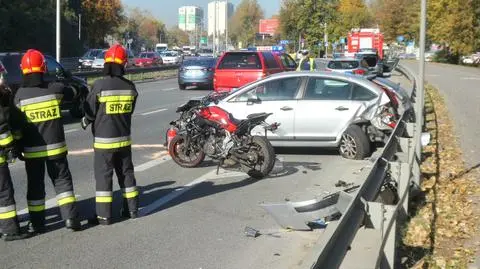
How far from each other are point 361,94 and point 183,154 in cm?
334

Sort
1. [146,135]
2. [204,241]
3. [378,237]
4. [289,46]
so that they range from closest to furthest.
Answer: [378,237]
[204,241]
[146,135]
[289,46]

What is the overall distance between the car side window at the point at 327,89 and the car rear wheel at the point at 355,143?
69cm

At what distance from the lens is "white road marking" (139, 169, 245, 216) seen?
24.8 feet

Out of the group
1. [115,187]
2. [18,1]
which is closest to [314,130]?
[115,187]

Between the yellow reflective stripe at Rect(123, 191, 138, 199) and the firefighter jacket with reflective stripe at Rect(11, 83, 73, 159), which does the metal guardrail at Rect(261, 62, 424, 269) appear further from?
the firefighter jacket with reflective stripe at Rect(11, 83, 73, 159)

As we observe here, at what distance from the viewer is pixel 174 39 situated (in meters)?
168

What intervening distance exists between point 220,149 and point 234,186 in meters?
0.69

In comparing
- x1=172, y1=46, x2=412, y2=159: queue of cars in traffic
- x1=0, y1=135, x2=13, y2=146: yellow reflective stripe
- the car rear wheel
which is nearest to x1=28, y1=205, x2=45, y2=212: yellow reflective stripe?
x1=0, y1=135, x2=13, y2=146: yellow reflective stripe

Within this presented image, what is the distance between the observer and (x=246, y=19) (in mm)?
127562

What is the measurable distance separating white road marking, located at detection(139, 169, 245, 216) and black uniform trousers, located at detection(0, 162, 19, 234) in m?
1.54

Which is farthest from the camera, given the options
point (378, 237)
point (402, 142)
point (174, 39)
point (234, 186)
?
point (174, 39)

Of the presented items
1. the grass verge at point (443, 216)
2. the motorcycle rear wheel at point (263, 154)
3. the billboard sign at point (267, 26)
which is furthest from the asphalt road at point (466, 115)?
the billboard sign at point (267, 26)

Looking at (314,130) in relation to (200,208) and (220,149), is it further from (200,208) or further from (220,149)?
(200,208)

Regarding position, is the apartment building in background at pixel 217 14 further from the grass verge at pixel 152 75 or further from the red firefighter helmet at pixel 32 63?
the red firefighter helmet at pixel 32 63
